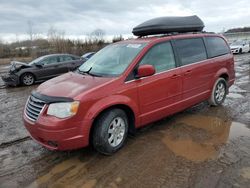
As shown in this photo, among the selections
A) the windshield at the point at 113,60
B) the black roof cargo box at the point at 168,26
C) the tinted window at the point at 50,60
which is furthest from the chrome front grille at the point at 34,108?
the tinted window at the point at 50,60

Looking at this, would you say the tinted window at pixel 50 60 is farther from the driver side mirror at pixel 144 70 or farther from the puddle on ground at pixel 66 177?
the puddle on ground at pixel 66 177

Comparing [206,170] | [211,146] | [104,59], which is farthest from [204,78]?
[206,170]

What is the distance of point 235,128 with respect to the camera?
5.00 m

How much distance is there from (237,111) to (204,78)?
120cm

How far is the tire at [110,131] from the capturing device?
3.85m

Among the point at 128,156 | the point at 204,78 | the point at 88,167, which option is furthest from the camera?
the point at 204,78

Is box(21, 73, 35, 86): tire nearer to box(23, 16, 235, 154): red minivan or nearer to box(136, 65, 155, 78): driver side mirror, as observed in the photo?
box(23, 16, 235, 154): red minivan

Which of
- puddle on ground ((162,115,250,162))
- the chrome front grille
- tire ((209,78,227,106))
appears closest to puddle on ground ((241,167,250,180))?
puddle on ground ((162,115,250,162))

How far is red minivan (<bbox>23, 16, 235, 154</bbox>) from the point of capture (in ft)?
12.0

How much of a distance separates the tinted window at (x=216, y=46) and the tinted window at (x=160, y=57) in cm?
147

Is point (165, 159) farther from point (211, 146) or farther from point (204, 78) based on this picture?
point (204, 78)

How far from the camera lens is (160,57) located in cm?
481

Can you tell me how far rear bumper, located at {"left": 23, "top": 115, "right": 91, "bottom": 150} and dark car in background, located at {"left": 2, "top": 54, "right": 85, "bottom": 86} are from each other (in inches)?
360

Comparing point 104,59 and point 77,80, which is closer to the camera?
point 77,80
